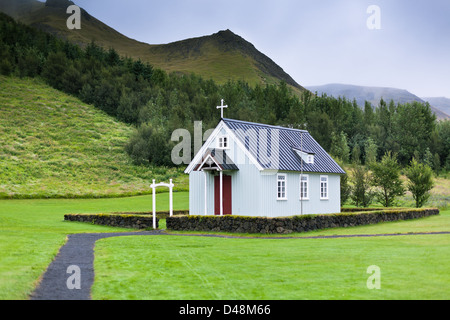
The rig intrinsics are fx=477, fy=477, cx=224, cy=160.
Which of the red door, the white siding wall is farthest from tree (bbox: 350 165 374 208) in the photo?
the red door

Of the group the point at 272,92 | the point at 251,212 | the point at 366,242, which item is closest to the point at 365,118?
the point at 272,92

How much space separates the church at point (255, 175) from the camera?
28531 mm

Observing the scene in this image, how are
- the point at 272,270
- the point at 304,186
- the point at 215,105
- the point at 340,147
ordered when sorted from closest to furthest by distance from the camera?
the point at 272,270, the point at 304,186, the point at 340,147, the point at 215,105

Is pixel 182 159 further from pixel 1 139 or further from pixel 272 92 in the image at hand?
pixel 272 92

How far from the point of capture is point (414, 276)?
11.1m

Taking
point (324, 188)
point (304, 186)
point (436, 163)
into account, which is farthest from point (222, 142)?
point (436, 163)

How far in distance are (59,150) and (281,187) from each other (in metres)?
50.0

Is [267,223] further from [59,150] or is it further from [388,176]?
[59,150]

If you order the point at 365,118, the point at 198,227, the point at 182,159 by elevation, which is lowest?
the point at 198,227

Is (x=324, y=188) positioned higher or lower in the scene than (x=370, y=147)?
lower

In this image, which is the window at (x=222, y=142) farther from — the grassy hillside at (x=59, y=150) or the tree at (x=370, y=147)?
the tree at (x=370, y=147)

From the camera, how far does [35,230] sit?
81.5ft
